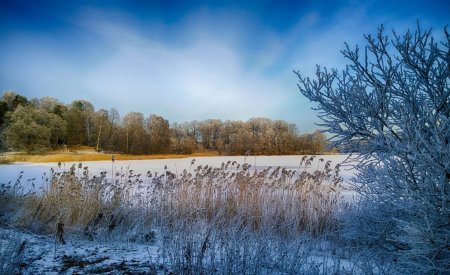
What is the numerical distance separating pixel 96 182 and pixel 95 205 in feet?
2.42

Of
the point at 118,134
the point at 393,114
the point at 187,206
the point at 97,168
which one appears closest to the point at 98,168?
the point at 97,168

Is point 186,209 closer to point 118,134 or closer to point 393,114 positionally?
point 393,114

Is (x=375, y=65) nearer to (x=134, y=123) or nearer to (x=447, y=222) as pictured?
(x=447, y=222)

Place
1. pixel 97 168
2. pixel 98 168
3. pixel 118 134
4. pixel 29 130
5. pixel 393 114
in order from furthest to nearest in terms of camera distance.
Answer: pixel 118 134
pixel 29 130
pixel 97 168
pixel 98 168
pixel 393 114

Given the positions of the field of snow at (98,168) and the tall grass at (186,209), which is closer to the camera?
the tall grass at (186,209)

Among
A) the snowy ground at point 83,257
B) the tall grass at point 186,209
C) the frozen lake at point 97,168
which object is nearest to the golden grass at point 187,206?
the tall grass at point 186,209

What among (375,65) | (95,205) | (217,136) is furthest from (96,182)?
(217,136)

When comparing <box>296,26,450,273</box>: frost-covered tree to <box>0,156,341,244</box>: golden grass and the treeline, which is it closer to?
<box>0,156,341,244</box>: golden grass

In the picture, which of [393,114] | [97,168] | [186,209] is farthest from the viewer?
[97,168]

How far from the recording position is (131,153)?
45.0 meters

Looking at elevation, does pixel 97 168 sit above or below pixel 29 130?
below

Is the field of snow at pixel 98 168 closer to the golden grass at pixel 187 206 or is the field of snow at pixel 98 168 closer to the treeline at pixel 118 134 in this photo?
the golden grass at pixel 187 206

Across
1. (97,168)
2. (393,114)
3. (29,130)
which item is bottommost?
(97,168)

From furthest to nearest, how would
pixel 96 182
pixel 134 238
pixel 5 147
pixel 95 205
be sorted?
1. pixel 5 147
2. pixel 96 182
3. pixel 95 205
4. pixel 134 238
